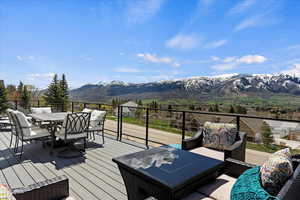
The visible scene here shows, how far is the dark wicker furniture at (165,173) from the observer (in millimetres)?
1345

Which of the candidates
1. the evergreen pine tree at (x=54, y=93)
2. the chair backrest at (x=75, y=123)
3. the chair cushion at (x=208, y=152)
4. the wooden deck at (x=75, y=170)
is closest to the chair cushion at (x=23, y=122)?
the wooden deck at (x=75, y=170)

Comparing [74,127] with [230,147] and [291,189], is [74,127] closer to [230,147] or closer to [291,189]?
[230,147]

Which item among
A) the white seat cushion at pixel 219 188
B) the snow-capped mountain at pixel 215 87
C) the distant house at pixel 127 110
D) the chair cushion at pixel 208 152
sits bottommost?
the chair cushion at pixel 208 152

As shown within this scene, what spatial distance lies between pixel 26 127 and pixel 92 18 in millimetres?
5592

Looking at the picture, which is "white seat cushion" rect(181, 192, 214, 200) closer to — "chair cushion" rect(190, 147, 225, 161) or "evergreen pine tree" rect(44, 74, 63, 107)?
"chair cushion" rect(190, 147, 225, 161)

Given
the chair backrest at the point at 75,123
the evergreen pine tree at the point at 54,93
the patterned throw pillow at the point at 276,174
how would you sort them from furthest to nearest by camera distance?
the evergreen pine tree at the point at 54,93 → the chair backrest at the point at 75,123 → the patterned throw pillow at the point at 276,174

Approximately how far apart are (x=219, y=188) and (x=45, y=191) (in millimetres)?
1505

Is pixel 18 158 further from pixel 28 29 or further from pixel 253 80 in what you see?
pixel 253 80

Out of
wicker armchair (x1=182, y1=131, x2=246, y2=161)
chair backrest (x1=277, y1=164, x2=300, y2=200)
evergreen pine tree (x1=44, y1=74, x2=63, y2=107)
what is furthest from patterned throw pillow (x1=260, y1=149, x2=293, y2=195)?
evergreen pine tree (x1=44, y1=74, x2=63, y2=107)

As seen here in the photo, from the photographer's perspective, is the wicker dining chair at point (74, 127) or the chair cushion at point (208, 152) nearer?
the chair cushion at point (208, 152)

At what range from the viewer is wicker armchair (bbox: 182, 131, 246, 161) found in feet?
7.21

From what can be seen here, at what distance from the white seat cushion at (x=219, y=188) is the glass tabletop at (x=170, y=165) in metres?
0.14

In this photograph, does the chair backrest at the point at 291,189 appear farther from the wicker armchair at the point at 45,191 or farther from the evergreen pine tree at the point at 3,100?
the evergreen pine tree at the point at 3,100

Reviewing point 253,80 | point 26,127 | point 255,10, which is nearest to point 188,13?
point 255,10
